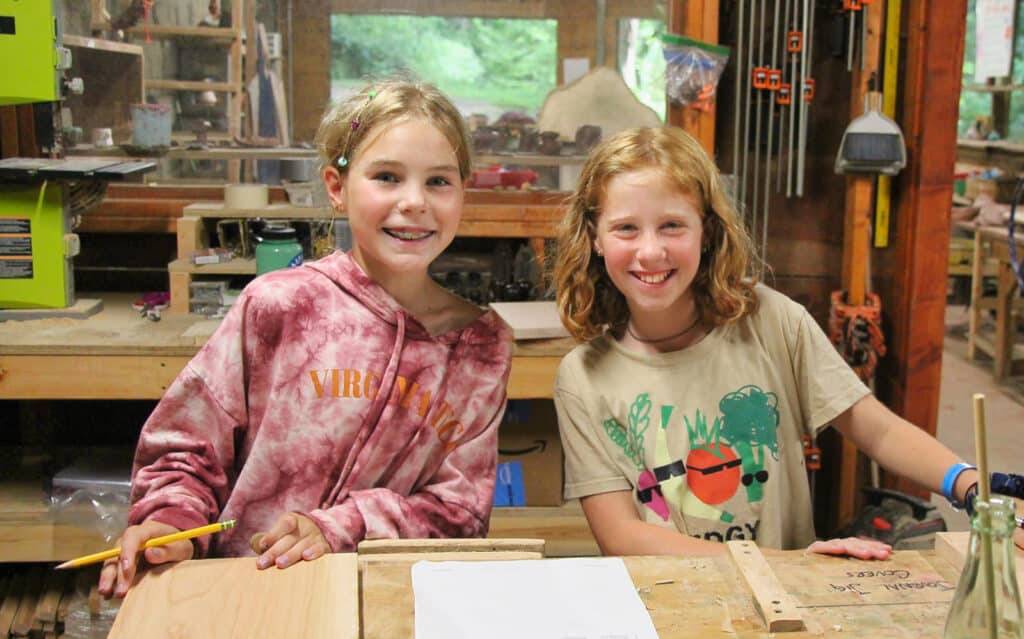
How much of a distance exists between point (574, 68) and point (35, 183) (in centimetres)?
144

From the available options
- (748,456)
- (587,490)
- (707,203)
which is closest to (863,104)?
(707,203)

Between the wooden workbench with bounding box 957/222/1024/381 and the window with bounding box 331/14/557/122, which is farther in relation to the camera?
the wooden workbench with bounding box 957/222/1024/381

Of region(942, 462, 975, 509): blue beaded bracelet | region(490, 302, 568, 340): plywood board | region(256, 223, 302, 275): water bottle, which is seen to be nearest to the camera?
region(942, 462, 975, 509): blue beaded bracelet

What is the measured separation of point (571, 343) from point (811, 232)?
954 mm

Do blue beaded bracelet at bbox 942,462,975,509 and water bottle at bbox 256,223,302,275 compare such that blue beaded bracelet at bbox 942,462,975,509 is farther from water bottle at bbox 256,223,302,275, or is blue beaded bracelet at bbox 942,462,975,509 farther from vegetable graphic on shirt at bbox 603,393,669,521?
water bottle at bbox 256,223,302,275

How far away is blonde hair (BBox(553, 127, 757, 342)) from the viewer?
1.61 meters

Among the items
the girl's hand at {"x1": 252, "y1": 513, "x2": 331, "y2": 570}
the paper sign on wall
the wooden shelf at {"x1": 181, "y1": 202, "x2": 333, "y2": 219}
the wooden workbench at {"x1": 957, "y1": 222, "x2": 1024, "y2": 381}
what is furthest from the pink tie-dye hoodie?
the paper sign on wall

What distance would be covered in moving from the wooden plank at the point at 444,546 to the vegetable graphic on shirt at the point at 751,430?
0.50 metres

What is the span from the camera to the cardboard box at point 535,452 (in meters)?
2.67

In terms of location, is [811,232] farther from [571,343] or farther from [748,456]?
[748,456]

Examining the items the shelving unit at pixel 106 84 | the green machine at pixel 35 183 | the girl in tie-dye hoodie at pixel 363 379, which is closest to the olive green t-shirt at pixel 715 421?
the girl in tie-dye hoodie at pixel 363 379

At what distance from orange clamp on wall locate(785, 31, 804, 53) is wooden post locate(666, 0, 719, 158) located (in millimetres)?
188

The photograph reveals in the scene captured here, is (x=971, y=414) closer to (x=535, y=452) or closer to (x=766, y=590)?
(x=535, y=452)

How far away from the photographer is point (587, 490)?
1588mm
